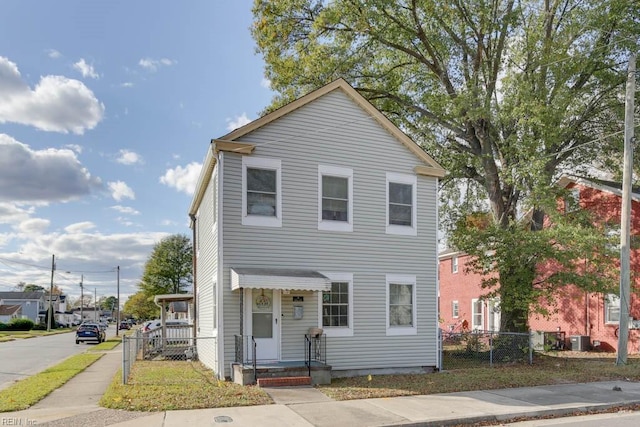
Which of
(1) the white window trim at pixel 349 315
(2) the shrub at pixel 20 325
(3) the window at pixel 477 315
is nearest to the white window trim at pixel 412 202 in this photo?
(1) the white window trim at pixel 349 315

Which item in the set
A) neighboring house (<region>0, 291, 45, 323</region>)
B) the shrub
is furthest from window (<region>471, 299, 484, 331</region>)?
neighboring house (<region>0, 291, 45, 323</region>)

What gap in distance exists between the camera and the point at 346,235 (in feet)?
48.8

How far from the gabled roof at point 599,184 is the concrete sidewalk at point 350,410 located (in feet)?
35.8

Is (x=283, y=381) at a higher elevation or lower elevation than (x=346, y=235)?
lower

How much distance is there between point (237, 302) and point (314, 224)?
2.96m

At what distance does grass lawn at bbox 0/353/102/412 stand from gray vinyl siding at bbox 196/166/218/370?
3820mm

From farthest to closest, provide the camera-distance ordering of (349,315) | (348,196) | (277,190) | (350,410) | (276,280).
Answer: (348,196), (349,315), (277,190), (276,280), (350,410)

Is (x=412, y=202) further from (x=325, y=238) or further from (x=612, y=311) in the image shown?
(x=612, y=311)

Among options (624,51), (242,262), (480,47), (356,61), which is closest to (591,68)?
(624,51)

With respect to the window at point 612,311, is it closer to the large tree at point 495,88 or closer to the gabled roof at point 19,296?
the large tree at point 495,88

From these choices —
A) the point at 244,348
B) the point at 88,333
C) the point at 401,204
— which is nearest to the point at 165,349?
the point at 244,348

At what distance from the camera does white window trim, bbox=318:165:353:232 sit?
576 inches

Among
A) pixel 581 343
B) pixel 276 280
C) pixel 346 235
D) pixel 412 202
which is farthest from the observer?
pixel 581 343

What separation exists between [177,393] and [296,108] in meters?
7.89
